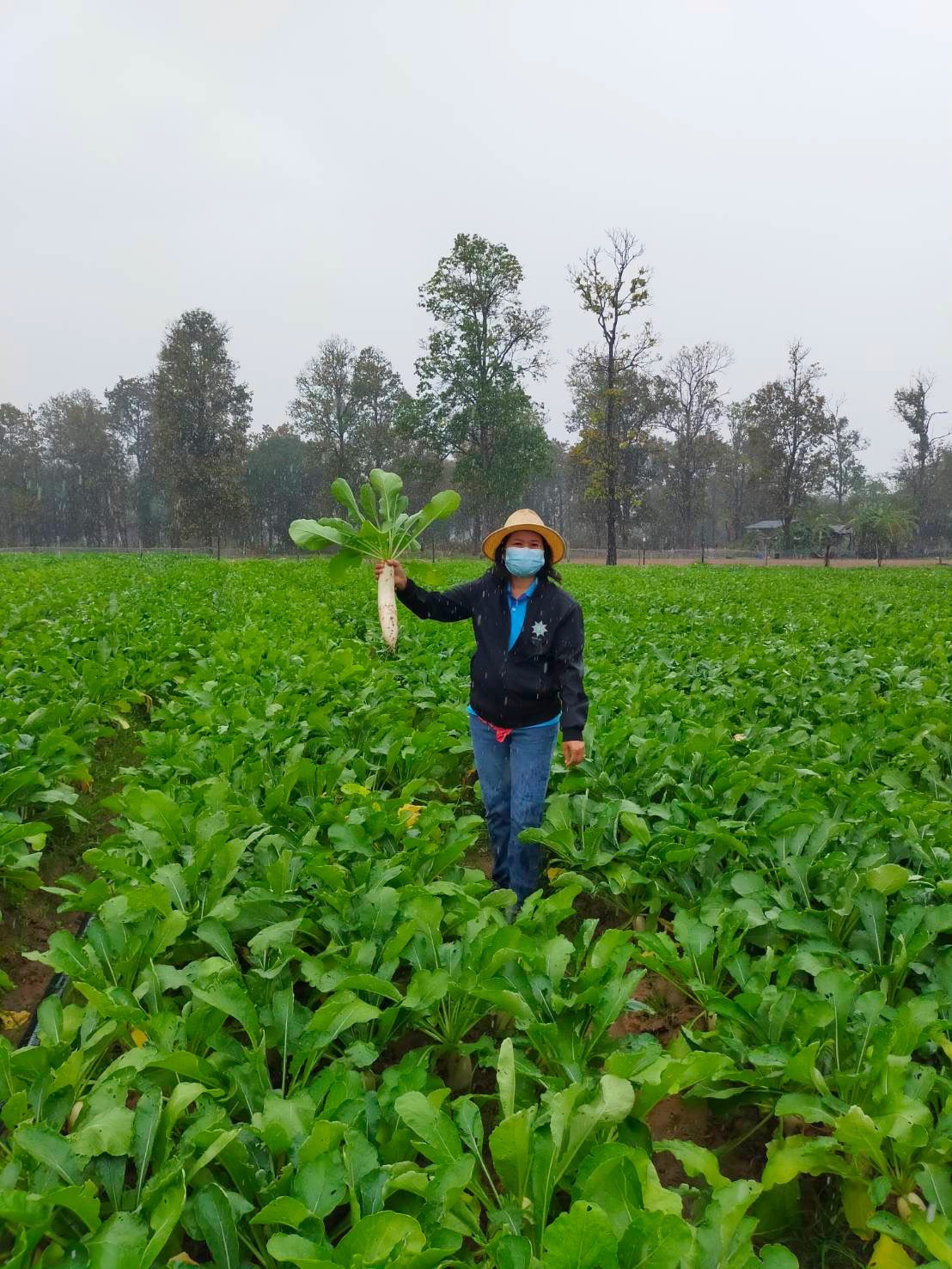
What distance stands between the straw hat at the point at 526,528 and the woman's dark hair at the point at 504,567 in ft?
0.07

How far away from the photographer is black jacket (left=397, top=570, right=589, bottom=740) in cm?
369

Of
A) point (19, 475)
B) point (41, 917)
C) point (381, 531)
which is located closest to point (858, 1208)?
point (381, 531)

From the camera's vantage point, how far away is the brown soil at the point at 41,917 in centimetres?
338

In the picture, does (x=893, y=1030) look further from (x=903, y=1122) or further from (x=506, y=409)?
(x=506, y=409)

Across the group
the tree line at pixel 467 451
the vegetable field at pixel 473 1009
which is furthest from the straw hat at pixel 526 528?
the tree line at pixel 467 451

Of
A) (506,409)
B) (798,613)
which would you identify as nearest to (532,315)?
(506,409)

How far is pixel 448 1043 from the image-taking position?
2.55m

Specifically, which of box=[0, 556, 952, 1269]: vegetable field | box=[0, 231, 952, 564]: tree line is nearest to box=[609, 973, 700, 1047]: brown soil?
box=[0, 556, 952, 1269]: vegetable field

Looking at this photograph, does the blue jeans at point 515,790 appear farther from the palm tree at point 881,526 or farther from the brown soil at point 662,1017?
the palm tree at point 881,526

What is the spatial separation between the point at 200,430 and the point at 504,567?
4917 cm

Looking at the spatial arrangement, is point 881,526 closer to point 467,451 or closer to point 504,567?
point 467,451

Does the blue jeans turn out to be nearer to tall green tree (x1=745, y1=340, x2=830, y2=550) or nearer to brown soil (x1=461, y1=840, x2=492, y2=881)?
brown soil (x1=461, y1=840, x2=492, y2=881)

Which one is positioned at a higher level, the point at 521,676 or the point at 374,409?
the point at 374,409

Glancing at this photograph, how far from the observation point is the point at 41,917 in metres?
4.03
